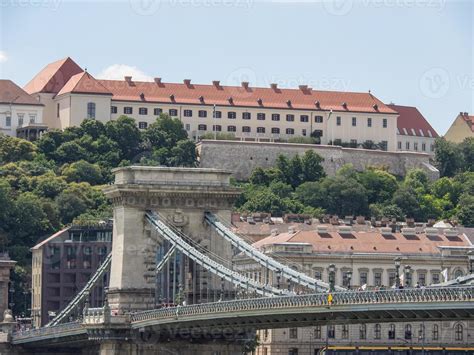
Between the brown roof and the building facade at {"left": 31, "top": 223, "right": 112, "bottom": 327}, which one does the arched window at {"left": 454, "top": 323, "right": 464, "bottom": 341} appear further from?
the building facade at {"left": 31, "top": 223, "right": 112, "bottom": 327}

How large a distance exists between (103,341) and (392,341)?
37.0 m

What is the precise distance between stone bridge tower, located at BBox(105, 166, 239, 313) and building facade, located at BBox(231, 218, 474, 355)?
24.9 metres

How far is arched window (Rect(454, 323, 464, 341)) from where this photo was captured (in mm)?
132500

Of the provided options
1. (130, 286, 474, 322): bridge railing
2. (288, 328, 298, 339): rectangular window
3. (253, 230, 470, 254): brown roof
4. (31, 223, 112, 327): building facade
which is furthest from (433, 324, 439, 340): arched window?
(130, 286, 474, 322): bridge railing

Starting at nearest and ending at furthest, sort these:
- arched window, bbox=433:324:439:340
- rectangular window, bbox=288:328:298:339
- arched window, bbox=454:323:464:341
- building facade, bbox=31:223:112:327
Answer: arched window, bbox=433:324:439:340, arched window, bbox=454:323:464:341, rectangular window, bbox=288:328:298:339, building facade, bbox=31:223:112:327

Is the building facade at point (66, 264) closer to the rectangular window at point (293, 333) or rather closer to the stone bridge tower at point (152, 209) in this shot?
the rectangular window at point (293, 333)

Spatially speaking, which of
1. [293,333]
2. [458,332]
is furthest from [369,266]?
[458,332]

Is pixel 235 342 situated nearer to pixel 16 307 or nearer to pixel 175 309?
pixel 175 309

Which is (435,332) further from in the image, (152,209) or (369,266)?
(152,209)

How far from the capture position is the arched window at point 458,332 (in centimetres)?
13250

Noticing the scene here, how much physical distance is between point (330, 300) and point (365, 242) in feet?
203

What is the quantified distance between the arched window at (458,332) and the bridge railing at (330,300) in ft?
136

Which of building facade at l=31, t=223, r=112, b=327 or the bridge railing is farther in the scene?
building facade at l=31, t=223, r=112, b=327

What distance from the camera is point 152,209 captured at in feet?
333
